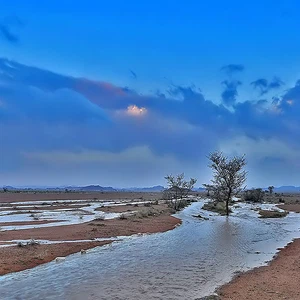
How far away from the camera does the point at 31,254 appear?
20062mm

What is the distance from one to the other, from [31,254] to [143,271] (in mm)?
6925

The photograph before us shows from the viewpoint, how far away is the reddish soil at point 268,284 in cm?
1270

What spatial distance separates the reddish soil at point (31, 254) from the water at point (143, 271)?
0.88 metres

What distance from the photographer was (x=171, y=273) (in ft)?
56.0

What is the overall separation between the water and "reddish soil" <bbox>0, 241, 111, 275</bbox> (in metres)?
0.88

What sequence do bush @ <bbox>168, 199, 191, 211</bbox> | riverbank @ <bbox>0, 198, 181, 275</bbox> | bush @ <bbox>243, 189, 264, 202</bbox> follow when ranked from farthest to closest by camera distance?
bush @ <bbox>243, 189, 264, 202</bbox> < bush @ <bbox>168, 199, 191, 211</bbox> < riverbank @ <bbox>0, 198, 181, 275</bbox>

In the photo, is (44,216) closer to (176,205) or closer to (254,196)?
(176,205)

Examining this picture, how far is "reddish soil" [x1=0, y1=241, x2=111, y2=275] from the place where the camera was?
17.6m

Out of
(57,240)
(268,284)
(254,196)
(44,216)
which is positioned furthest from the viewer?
(254,196)

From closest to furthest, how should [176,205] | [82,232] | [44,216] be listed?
[82,232], [44,216], [176,205]

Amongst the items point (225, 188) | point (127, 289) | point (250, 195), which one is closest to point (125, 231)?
point (127, 289)

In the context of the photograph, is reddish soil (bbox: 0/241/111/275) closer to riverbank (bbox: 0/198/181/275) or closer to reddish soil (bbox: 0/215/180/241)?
riverbank (bbox: 0/198/181/275)

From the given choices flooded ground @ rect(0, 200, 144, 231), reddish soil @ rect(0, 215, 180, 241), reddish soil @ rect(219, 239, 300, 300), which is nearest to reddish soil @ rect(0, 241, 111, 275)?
reddish soil @ rect(0, 215, 180, 241)

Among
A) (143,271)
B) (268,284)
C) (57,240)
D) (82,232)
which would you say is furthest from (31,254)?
(268,284)
